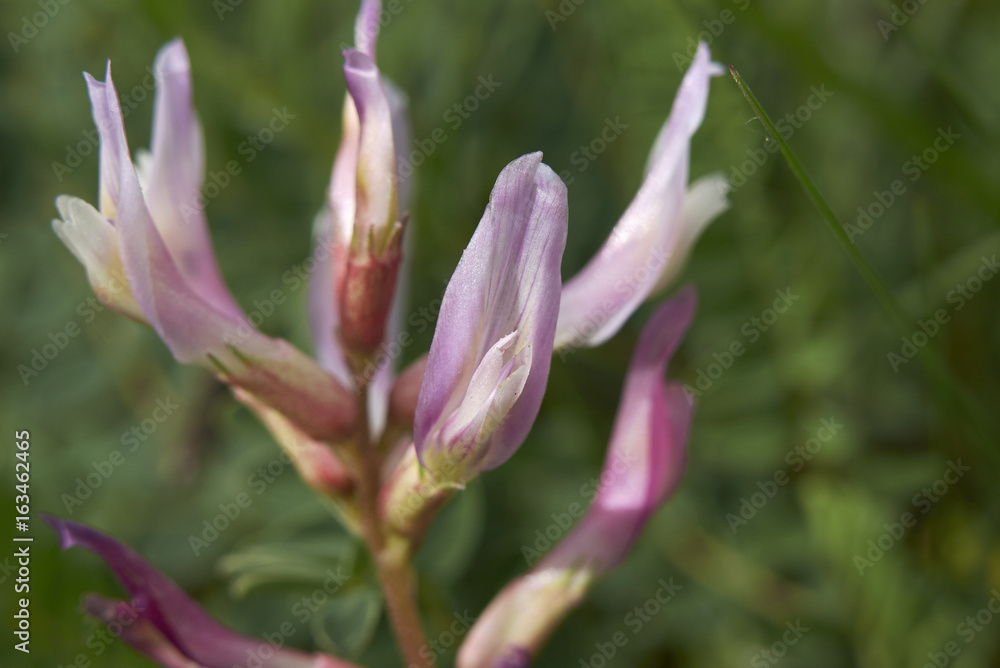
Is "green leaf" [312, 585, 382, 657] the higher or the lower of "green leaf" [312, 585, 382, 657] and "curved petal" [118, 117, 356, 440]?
the lower

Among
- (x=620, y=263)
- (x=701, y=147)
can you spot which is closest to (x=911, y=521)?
(x=701, y=147)

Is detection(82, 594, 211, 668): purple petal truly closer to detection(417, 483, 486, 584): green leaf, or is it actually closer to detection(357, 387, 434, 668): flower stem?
detection(357, 387, 434, 668): flower stem

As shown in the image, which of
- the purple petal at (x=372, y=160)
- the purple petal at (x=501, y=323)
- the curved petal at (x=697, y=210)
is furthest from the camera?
the curved petal at (x=697, y=210)

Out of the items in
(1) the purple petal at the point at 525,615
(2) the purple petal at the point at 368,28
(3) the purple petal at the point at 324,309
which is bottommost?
(1) the purple petal at the point at 525,615

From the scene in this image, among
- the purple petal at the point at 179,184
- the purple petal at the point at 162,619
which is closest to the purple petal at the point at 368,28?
the purple petal at the point at 179,184

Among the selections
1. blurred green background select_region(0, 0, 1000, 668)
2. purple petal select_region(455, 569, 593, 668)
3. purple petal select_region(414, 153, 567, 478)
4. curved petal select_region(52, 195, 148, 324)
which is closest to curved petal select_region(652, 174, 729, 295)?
purple petal select_region(414, 153, 567, 478)

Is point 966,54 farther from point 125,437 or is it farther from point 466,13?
point 125,437

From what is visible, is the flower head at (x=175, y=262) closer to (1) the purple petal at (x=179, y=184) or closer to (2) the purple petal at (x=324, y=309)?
(1) the purple petal at (x=179, y=184)
